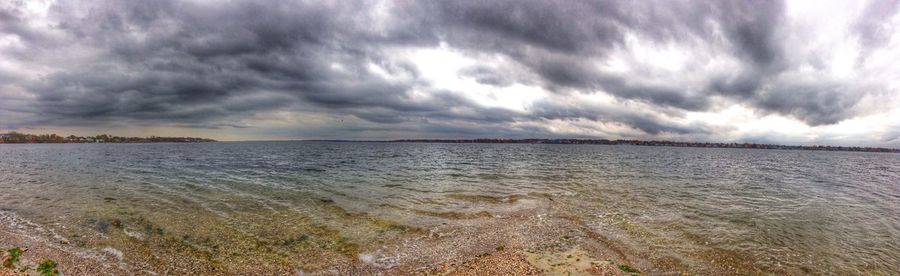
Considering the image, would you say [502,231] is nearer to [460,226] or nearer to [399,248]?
[460,226]

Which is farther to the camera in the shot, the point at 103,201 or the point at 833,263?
the point at 103,201

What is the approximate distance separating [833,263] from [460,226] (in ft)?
50.7

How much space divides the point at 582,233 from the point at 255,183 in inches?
1223

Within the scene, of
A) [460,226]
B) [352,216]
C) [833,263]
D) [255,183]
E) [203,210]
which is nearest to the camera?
[833,263]

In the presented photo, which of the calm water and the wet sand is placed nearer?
the wet sand

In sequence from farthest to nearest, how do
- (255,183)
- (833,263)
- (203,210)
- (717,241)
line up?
(255,183) → (203,210) → (717,241) → (833,263)

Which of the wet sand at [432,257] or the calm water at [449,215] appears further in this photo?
the calm water at [449,215]

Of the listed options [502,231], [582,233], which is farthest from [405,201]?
[582,233]

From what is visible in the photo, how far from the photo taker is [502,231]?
1738cm

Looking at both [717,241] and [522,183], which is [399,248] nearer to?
[717,241]

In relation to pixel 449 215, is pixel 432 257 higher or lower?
lower

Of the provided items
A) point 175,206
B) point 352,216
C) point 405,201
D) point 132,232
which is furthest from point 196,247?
point 405,201

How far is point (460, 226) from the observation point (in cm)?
1833

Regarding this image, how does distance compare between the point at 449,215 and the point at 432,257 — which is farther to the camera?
the point at 449,215
